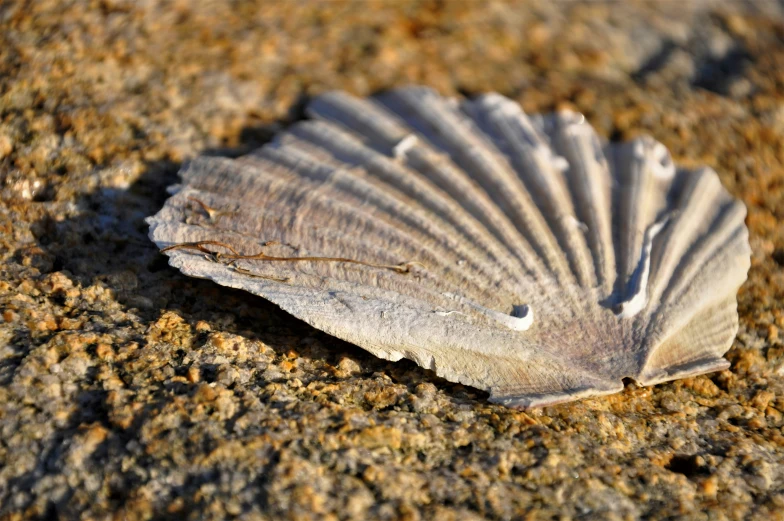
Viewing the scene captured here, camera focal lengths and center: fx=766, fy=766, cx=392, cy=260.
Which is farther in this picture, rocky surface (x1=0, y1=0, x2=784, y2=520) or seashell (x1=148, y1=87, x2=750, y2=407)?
seashell (x1=148, y1=87, x2=750, y2=407)

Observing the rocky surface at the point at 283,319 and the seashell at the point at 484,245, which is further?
the seashell at the point at 484,245

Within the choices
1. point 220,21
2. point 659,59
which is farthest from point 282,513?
point 659,59

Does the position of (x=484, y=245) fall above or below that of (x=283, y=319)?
above

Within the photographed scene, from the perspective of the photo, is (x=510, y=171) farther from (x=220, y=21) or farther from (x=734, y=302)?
(x=220, y=21)

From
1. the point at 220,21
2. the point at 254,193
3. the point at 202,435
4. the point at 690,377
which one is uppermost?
the point at 220,21
